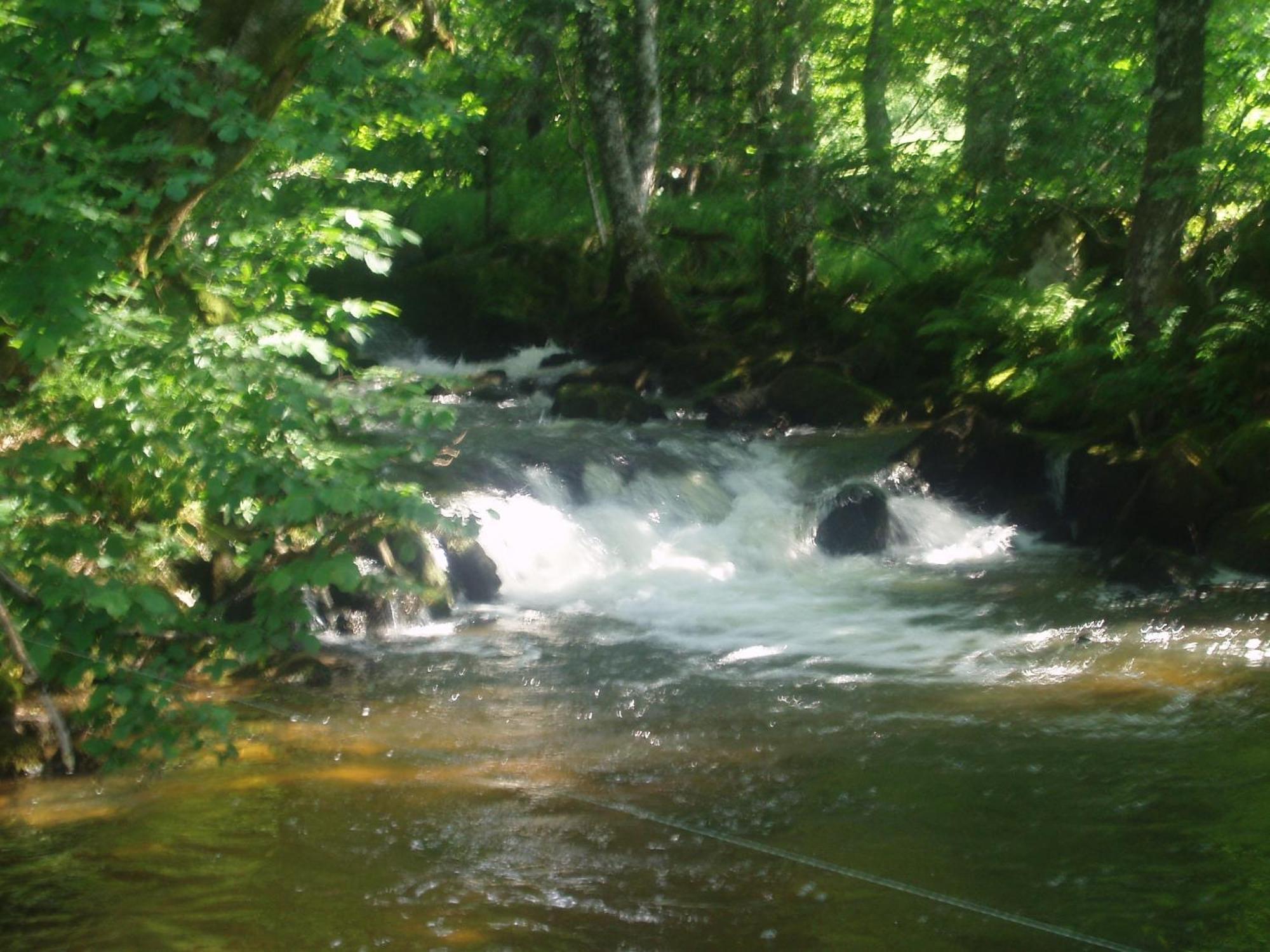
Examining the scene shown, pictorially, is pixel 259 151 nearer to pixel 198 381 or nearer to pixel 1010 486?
pixel 198 381

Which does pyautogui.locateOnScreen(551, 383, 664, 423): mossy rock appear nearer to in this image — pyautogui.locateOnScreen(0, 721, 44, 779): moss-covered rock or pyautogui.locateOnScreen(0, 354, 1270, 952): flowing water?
pyautogui.locateOnScreen(0, 354, 1270, 952): flowing water

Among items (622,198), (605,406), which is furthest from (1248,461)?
(622,198)

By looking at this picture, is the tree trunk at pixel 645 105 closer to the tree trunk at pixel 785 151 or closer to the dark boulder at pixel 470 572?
the tree trunk at pixel 785 151

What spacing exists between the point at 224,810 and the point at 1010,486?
9459 millimetres

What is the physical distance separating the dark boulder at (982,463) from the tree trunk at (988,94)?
293 cm

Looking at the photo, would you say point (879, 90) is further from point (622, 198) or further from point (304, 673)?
point (304, 673)

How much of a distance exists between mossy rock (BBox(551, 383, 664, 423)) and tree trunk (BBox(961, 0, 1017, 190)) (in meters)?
4.84

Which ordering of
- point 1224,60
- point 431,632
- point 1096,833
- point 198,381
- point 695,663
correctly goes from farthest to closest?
1. point 1224,60
2. point 431,632
3. point 695,663
4. point 1096,833
5. point 198,381

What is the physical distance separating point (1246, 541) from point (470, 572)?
646cm

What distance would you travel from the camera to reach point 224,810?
6.21 metres

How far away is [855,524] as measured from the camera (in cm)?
1273

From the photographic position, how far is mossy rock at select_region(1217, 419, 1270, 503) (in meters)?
10.9

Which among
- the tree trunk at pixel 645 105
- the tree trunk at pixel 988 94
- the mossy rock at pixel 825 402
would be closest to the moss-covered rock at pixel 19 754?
the mossy rock at pixel 825 402

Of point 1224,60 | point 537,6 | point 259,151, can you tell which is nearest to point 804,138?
point 537,6
